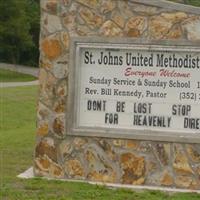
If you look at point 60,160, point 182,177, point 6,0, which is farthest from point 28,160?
point 6,0

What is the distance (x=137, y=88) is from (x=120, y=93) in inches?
9.1

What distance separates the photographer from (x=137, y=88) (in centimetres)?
803

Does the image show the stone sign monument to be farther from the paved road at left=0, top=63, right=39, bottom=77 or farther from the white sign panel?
the paved road at left=0, top=63, right=39, bottom=77

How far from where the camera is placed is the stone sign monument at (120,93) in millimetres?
7863

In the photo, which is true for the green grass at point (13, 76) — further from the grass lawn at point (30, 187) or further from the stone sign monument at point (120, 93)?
the stone sign monument at point (120, 93)

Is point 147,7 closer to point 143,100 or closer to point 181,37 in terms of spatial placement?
point 181,37

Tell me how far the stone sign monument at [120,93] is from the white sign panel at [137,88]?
0.04ft

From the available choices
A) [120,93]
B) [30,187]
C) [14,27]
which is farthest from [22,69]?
[30,187]

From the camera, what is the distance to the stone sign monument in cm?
786

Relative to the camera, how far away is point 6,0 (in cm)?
4256

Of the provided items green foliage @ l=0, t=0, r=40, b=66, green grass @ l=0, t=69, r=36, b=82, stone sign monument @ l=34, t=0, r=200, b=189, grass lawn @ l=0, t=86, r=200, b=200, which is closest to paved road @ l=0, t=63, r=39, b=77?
green foliage @ l=0, t=0, r=40, b=66

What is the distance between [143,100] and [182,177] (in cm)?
109

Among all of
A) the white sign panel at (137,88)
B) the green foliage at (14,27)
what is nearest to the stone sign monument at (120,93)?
the white sign panel at (137,88)

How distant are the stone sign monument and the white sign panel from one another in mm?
13
